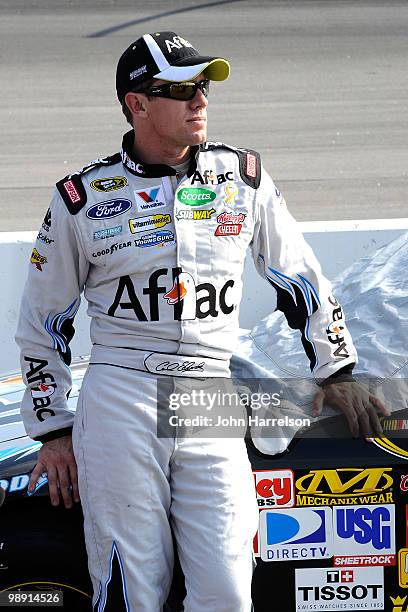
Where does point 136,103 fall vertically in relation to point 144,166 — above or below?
above

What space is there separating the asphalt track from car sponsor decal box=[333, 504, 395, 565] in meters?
5.02

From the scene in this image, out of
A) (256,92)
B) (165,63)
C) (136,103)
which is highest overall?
(165,63)

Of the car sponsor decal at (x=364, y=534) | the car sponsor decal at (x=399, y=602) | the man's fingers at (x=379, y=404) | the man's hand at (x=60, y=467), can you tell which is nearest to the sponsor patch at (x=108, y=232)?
the man's hand at (x=60, y=467)

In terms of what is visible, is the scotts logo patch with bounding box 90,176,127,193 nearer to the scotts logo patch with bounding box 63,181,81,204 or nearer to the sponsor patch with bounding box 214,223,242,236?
the scotts logo patch with bounding box 63,181,81,204

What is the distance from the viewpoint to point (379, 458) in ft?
9.27

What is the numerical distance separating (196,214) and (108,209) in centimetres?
22

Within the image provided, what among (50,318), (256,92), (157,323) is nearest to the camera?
(157,323)

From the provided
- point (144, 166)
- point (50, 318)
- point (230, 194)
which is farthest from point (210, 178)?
point (50, 318)

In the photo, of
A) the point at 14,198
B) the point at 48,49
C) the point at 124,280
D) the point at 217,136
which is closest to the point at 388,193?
the point at 217,136

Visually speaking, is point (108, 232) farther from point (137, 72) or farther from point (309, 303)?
point (309, 303)

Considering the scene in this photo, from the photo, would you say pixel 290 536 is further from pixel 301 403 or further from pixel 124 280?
pixel 124 280

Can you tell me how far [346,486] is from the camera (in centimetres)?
283

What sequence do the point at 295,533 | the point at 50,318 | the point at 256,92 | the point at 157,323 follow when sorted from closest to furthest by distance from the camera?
the point at 157,323, the point at 50,318, the point at 295,533, the point at 256,92

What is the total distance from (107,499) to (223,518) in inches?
11.1
